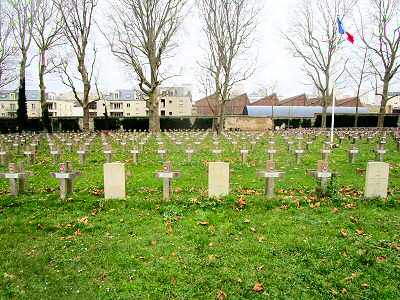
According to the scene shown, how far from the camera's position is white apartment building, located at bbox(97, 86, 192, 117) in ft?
247

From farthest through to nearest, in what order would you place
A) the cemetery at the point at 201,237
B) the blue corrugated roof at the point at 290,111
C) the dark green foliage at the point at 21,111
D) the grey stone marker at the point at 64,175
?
the blue corrugated roof at the point at 290,111 → the dark green foliage at the point at 21,111 → the grey stone marker at the point at 64,175 → the cemetery at the point at 201,237

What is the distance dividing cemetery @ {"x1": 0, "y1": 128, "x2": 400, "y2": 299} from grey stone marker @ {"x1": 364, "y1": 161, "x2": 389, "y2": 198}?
2 cm

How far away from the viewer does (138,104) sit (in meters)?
76.6

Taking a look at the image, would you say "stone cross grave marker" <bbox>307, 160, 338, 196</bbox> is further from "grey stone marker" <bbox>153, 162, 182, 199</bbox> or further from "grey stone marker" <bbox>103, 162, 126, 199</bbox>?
"grey stone marker" <bbox>103, 162, 126, 199</bbox>

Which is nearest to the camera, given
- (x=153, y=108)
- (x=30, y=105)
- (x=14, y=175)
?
(x=14, y=175)

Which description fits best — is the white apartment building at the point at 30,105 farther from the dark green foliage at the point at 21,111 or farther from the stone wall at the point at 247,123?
the stone wall at the point at 247,123

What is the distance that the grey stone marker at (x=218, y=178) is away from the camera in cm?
668

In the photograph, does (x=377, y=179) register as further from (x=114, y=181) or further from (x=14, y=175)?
(x=14, y=175)

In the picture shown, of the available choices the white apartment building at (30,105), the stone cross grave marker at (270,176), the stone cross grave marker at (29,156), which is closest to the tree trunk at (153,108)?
the stone cross grave marker at (29,156)

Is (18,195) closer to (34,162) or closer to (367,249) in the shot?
(34,162)

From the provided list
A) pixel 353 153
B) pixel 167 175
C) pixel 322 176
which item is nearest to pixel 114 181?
pixel 167 175

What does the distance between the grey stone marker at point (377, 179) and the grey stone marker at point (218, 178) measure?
10.2ft

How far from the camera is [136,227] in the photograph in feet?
17.4

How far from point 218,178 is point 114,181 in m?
2.36
